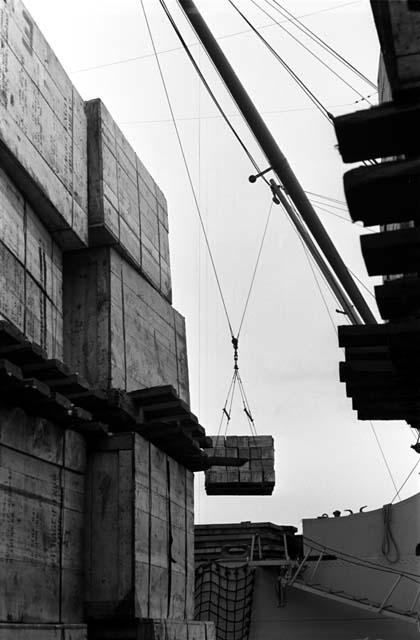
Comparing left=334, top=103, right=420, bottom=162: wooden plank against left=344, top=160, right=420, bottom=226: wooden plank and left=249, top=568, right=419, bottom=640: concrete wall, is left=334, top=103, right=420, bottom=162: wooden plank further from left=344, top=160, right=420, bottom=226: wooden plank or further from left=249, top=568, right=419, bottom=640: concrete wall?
left=249, top=568, right=419, bottom=640: concrete wall

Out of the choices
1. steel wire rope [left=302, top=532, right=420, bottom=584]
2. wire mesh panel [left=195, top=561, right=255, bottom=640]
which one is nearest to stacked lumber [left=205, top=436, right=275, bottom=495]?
steel wire rope [left=302, top=532, right=420, bottom=584]

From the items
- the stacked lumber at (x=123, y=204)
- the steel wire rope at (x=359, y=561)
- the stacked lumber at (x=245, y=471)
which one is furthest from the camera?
the steel wire rope at (x=359, y=561)

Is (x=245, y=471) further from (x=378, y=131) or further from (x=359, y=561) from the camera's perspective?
(x=378, y=131)

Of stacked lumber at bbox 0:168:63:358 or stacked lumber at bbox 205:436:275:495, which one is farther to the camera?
stacked lumber at bbox 205:436:275:495

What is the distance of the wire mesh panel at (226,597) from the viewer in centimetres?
2169

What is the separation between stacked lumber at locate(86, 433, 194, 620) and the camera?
9508mm

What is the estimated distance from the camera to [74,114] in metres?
11.3

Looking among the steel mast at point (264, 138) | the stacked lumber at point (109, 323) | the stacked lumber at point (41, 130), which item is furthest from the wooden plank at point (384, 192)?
the steel mast at point (264, 138)

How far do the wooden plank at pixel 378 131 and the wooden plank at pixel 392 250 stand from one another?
0.48 m

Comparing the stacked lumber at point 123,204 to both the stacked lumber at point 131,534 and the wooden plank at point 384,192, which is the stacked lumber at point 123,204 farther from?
the wooden plank at point 384,192

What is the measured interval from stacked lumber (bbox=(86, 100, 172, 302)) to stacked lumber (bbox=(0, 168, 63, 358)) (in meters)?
1.03

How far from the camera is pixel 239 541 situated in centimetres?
2319

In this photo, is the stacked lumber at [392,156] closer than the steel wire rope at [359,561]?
Yes

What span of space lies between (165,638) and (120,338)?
3.99 m
